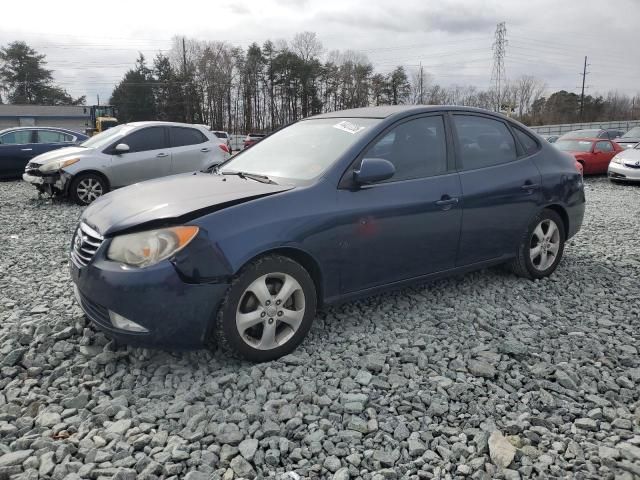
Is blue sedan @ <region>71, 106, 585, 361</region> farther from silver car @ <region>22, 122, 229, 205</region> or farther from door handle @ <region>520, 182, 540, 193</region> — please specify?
silver car @ <region>22, 122, 229, 205</region>

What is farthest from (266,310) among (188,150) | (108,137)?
(108,137)

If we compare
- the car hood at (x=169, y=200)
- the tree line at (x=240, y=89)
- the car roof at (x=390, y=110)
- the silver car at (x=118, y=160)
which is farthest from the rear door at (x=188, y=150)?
the tree line at (x=240, y=89)

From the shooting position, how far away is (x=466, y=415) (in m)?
2.68

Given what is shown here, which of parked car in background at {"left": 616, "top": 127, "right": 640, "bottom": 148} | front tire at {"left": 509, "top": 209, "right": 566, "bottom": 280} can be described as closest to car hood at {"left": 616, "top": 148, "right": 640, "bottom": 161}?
parked car in background at {"left": 616, "top": 127, "right": 640, "bottom": 148}

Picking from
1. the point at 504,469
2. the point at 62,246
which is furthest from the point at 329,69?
the point at 504,469

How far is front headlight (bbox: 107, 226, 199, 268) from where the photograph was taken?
283 cm

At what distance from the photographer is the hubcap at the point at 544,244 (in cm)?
471

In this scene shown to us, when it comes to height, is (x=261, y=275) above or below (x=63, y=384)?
above

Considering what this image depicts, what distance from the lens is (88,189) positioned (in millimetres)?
9156

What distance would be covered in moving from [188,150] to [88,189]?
197 centimetres

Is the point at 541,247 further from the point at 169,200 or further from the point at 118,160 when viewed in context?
the point at 118,160

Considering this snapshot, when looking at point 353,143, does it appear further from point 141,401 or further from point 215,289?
point 141,401

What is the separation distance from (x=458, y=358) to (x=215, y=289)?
163 centimetres

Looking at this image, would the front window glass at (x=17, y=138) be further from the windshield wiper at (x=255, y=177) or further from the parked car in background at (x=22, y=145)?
the windshield wiper at (x=255, y=177)
